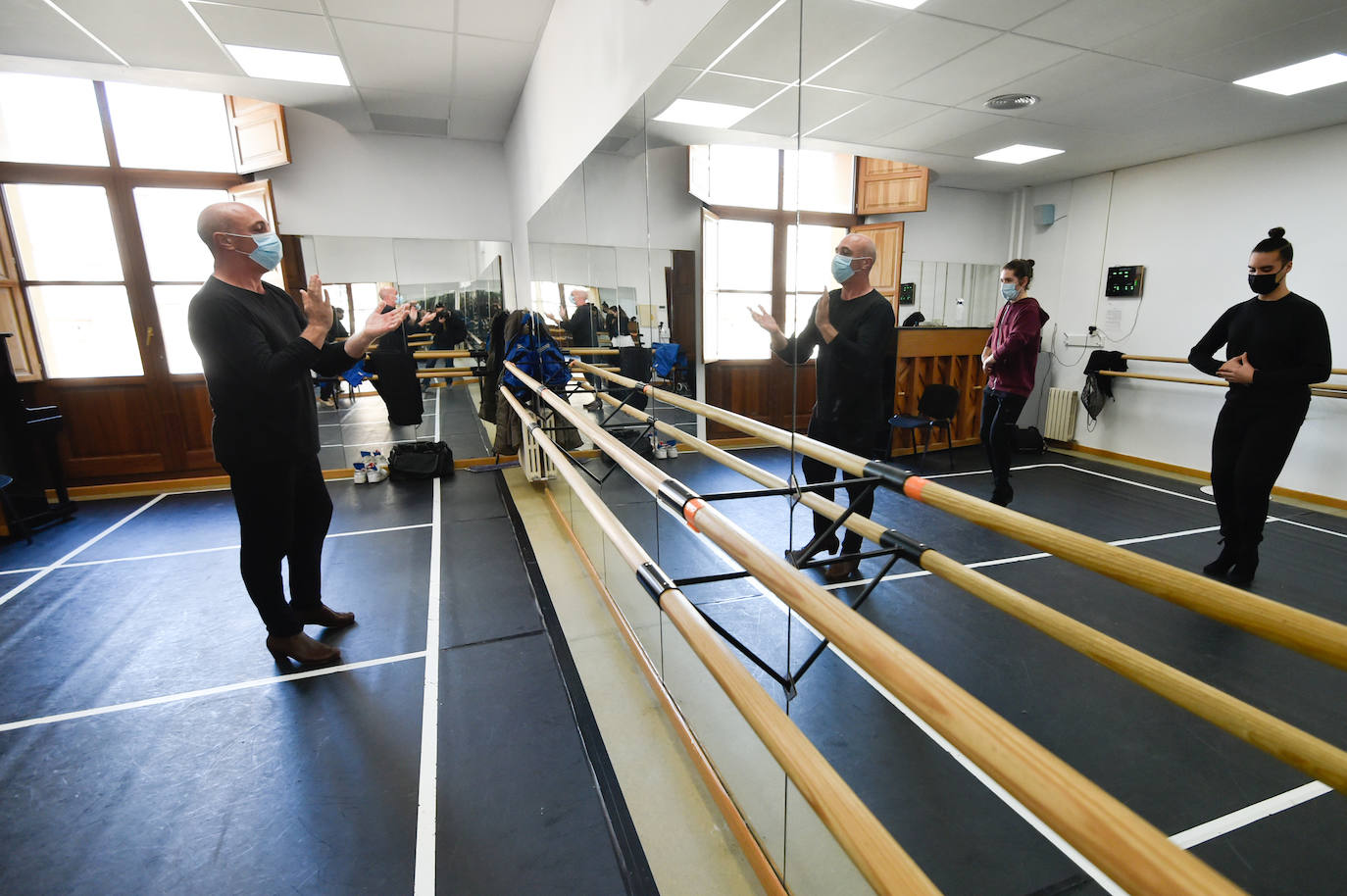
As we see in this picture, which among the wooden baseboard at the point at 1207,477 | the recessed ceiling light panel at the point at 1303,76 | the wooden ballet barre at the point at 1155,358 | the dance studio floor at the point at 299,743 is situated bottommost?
the dance studio floor at the point at 299,743

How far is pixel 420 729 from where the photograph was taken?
7.00ft

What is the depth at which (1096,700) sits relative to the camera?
6.24ft

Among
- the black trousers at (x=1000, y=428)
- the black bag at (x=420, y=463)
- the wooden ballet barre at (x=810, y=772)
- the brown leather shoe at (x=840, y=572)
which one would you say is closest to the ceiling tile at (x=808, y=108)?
the black trousers at (x=1000, y=428)

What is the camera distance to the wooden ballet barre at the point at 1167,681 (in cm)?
70

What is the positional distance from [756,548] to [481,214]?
594 cm

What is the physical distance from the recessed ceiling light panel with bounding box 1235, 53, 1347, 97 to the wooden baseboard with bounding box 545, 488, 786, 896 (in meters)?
1.71

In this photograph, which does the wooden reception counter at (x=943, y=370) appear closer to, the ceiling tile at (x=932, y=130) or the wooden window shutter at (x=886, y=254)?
the wooden window shutter at (x=886, y=254)

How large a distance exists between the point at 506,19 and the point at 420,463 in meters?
3.61

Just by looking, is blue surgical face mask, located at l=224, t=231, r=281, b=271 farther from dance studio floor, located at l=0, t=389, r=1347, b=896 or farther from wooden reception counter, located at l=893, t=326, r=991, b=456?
wooden reception counter, located at l=893, t=326, r=991, b=456

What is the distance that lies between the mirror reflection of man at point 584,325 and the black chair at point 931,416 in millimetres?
1745

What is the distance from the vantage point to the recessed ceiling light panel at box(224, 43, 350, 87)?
13.1 feet

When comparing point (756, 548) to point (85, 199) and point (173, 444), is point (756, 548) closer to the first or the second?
point (173, 444)

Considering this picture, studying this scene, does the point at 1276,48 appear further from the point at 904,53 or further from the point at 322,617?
the point at 322,617

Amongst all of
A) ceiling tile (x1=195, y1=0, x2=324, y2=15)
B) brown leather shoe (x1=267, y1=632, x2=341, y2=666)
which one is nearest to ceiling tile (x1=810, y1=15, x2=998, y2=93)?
brown leather shoe (x1=267, y1=632, x2=341, y2=666)
